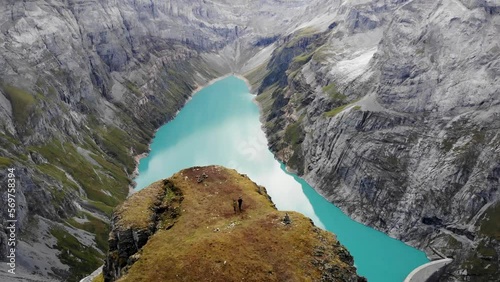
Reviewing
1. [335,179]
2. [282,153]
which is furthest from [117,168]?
[335,179]

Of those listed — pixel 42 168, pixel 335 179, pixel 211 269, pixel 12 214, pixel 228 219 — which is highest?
pixel 42 168

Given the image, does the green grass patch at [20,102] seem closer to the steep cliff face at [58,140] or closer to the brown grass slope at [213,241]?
the steep cliff face at [58,140]

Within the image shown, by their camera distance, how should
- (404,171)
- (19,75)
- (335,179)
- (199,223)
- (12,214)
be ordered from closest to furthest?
(199,223) → (12,214) → (404,171) → (335,179) → (19,75)

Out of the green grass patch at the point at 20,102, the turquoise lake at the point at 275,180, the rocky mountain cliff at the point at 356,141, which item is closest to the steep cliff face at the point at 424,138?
the rocky mountain cliff at the point at 356,141

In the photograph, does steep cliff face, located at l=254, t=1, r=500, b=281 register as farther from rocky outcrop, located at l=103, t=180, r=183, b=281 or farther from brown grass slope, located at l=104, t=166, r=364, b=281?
rocky outcrop, located at l=103, t=180, r=183, b=281

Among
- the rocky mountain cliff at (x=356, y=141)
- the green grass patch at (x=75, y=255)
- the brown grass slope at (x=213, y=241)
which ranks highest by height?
the rocky mountain cliff at (x=356, y=141)

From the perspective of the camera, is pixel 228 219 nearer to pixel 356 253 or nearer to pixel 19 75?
pixel 356 253
